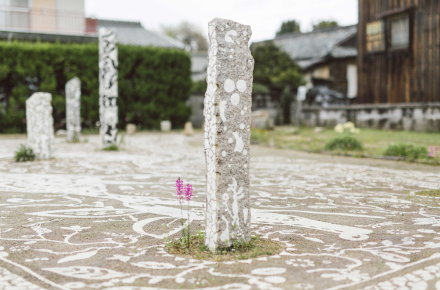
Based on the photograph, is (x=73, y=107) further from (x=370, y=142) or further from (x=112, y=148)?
(x=370, y=142)

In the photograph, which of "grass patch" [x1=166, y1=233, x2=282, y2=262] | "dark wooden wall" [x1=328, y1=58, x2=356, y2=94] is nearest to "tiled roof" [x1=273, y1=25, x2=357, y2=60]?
"dark wooden wall" [x1=328, y1=58, x2=356, y2=94]

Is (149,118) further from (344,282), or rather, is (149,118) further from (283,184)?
(344,282)

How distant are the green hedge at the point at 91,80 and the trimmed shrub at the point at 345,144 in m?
10.8

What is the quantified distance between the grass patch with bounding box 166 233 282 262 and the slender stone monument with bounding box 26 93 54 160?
6.71 metres

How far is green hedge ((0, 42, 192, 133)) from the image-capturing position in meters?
18.3

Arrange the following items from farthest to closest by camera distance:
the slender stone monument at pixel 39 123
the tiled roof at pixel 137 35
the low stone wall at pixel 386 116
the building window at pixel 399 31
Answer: the tiled roof at pixel 137 35 < the building window at pixel 399 31 < the low stone wall at pixel 386 116 < the slender stone monument at pixel 39 123

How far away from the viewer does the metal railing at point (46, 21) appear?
22.2m

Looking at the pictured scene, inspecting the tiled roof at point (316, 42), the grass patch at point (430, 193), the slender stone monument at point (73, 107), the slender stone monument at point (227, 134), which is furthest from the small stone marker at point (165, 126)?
the slender stone monument at point (227, 134)

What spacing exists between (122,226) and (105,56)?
27.1 ft

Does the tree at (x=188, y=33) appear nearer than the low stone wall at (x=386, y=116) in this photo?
No

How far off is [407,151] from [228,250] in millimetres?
7039

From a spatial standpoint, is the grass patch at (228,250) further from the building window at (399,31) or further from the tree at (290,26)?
the tree at (290,26)

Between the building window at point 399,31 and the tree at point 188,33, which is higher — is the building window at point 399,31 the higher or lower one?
the lower one

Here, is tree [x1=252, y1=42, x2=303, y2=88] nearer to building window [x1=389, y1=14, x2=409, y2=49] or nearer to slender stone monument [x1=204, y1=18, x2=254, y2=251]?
building window [x1=389, y1=14, x2=409, y2=49]
